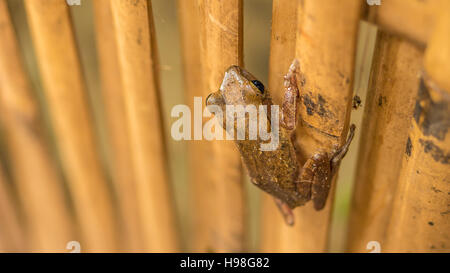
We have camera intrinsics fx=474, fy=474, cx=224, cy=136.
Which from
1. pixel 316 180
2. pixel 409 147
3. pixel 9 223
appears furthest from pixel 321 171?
pixel 9 223

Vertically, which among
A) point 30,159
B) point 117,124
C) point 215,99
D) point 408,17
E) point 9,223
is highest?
point 408,17

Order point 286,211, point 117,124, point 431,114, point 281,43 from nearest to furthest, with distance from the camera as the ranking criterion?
point 431,114
point 281,43
point 286,211
point 117,124

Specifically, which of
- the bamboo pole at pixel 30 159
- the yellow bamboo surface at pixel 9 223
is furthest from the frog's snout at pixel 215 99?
the yellow bamboo surface at pixel 9 223

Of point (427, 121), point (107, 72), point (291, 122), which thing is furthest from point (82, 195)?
point (427, 121)

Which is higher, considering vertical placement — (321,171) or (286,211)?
(321,171)

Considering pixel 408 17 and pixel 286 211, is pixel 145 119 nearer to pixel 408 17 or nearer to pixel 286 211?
pixel 286 211

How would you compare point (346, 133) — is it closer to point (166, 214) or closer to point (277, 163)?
point (277, 163)
